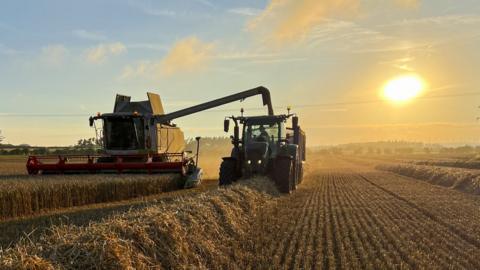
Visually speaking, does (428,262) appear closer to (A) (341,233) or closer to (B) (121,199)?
(A) (341,233)

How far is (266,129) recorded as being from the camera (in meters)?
17.7

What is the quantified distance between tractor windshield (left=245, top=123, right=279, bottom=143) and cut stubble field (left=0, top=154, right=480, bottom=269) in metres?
4.70

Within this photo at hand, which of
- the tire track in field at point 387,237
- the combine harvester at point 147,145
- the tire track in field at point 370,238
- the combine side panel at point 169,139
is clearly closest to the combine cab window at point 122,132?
the combine harvester at point 147,145

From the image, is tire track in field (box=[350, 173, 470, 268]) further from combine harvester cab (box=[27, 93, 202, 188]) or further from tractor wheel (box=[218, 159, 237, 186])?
combine harvester cab (box=[27, 93, 202, 188])

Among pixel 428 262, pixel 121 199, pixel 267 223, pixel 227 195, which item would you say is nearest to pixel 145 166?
pixel 121 199

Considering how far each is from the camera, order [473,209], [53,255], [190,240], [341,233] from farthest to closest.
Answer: [473,209]
[341,233]
[190,240]
[53,255]

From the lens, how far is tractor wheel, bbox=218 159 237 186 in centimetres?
1644

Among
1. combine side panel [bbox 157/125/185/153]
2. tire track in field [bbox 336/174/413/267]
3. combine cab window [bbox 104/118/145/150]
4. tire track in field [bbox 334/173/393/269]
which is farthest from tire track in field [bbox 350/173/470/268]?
combine cab window [bbox 104/118/145/150]

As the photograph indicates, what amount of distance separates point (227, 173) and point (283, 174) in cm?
191

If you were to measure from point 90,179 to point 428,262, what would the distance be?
10431 millimetres

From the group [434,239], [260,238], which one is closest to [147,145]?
[260,238]

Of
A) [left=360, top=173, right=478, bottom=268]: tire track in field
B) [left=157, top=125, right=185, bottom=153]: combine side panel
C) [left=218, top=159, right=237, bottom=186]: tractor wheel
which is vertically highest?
[left=157, top=125, right=185, bottom=153]: combine side panel

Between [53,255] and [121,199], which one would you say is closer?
[53,255]

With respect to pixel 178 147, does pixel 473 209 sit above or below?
below
